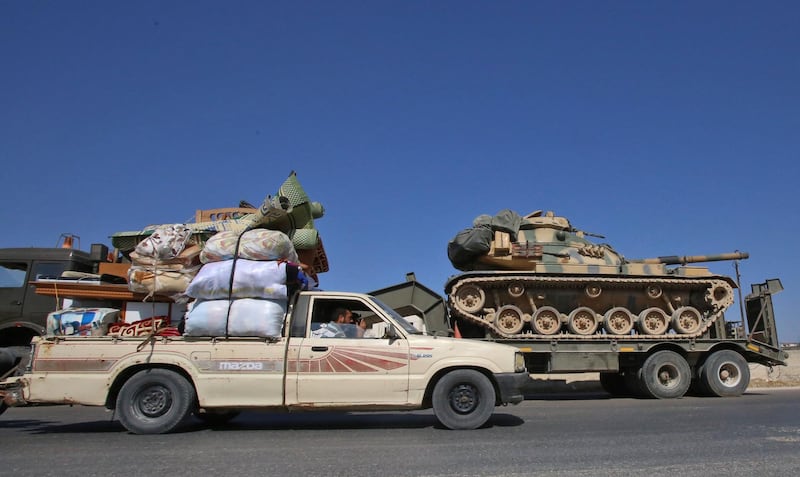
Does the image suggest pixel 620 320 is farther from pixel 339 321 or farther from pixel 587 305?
pixel 339 321

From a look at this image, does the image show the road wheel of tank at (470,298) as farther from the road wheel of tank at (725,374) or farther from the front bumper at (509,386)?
the front bumper at (509,386)

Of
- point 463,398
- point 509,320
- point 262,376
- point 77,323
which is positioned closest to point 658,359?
point 509,320

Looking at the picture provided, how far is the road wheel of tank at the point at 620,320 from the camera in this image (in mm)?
12352

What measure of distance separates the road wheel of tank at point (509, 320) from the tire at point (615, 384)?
8.59 ft

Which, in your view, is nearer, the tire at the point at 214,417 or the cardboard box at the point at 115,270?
the tire at the point at 214,417

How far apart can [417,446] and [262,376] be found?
77.5 inches

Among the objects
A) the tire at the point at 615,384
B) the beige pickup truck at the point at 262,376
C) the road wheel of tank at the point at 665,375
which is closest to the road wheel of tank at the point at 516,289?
the road wheel of tank at the point at 665,375

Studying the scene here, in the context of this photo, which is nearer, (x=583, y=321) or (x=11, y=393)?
(x=11, y=393)

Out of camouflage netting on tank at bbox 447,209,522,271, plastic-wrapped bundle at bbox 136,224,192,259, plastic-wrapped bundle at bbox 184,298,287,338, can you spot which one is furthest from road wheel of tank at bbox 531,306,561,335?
plastic-wrapped bundle at bbox 136,224,192,259

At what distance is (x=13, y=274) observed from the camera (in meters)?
10.8

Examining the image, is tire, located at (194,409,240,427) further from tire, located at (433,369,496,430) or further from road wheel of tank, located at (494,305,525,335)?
road wheel of tank, located at (494,305,525,335)

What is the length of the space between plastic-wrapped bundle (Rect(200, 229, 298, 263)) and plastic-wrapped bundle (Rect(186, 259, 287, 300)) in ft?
0.38

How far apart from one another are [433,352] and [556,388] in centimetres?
909

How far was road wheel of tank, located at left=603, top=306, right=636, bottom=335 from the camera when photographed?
40.5 ft
